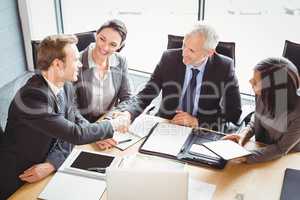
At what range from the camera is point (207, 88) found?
2.44 m

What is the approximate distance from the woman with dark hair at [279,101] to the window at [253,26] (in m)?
2.15

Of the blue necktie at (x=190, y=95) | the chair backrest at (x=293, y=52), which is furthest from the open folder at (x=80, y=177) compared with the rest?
the chair backrest at (x=293, y=52)

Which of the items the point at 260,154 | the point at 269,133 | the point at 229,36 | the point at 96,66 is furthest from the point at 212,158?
the point at 229,36

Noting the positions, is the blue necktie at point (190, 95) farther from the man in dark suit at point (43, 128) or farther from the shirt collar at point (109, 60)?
the man in dark suit at point (43, 128)

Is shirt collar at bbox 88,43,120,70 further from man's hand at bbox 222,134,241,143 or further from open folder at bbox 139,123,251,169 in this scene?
man's hand at bbox 222,134,241,143

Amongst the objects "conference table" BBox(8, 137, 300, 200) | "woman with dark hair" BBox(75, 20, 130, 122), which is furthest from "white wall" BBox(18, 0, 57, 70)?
"conference table" BBox(8, 137, 300, 200)

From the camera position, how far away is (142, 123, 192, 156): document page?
192cm

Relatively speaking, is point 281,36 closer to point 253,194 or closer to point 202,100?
point 202,100

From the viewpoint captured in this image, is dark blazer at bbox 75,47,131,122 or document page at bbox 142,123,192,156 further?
dark blazer at bbox 75,47,131,122

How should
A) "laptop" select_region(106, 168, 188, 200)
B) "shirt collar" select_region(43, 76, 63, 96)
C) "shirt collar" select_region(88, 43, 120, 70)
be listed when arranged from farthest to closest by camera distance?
"shirt collar" select_region(88, 43, 120, 70) → "shirt collar" select_region(43, 76, 63, 96) → "laptop" select_region(106, 168, 188, 200)

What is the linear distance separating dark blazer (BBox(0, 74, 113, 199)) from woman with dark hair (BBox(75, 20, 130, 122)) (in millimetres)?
645

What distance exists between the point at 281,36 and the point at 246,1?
23.0 inches

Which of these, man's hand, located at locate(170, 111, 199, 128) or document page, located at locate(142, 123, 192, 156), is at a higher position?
man's hand, located at locate(170, 111, 199, 128)

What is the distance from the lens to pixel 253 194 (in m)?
1.61
